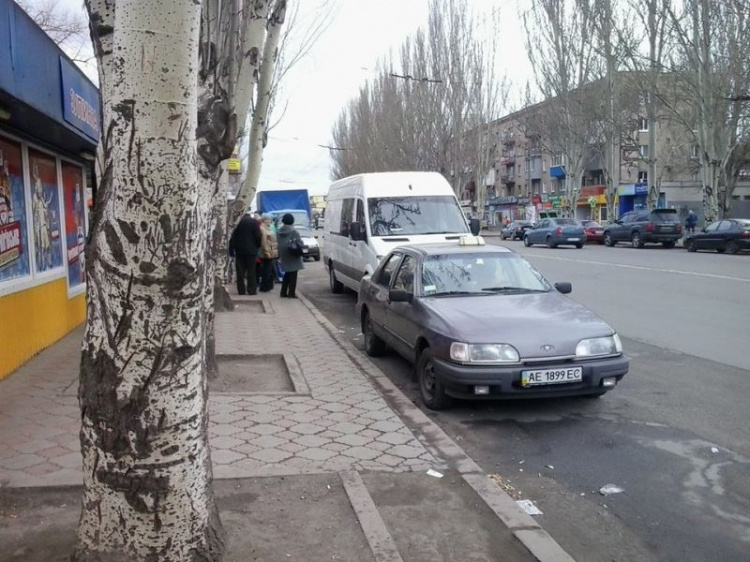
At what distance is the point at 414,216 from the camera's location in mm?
12539

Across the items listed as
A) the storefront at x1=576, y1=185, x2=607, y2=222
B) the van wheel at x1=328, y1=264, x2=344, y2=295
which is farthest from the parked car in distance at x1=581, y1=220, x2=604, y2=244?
the van wheel at x1=328, y1=264, x2=344, y2=295

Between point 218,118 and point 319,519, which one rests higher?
point 218,118

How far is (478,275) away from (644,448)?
2681mm

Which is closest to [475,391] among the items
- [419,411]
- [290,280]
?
[419,411]

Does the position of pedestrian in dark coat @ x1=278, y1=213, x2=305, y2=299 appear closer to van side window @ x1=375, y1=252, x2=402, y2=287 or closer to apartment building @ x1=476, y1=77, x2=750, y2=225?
van side window @ x1=375, y1=252, x2=402, y2=287

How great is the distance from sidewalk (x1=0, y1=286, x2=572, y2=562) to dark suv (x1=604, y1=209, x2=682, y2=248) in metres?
28.4

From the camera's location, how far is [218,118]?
3.65 m

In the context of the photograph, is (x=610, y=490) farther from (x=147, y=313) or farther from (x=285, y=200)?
(x=285, y=200)

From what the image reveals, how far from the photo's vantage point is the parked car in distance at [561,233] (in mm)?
34031

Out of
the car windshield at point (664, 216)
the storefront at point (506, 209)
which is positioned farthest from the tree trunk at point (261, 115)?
the storefront at point (506, 209)

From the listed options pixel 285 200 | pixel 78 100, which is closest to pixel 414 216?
pixel 78 100

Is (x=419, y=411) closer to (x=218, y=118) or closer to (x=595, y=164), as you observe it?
(x=218, y=118)

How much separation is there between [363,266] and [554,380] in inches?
271

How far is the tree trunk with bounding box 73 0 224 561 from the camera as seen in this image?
2.61 m
